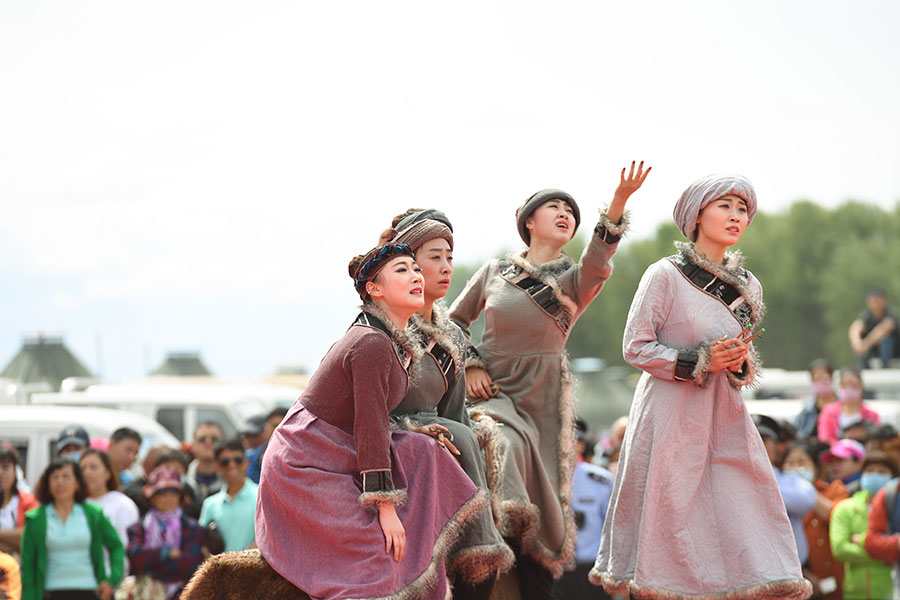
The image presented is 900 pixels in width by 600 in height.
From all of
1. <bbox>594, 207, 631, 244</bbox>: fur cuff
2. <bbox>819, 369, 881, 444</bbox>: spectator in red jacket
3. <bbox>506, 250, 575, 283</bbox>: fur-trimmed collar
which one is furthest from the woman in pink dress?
<bbox>819, 369, 881, 444</bbox>: spectator in red jacket

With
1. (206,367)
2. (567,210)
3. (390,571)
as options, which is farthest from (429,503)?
(206,367)

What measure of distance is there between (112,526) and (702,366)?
4.84 meters

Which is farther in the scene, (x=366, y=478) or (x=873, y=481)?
(x=873, y=481)

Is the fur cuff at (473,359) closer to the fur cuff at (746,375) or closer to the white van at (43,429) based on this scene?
the fur cuff at (746,375)

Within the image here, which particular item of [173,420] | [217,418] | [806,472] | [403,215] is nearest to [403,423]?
[403,215]

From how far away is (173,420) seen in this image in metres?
15.8

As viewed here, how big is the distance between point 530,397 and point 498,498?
82 centimetres

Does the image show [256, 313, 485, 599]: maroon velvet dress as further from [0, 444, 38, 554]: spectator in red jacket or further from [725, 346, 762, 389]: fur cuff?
[0, 444, 38, 554]: spectator in red jacket

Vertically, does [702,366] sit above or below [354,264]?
below

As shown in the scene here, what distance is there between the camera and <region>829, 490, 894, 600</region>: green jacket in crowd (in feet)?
30.3

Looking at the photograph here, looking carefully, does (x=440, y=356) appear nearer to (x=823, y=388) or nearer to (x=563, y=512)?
(x=563, y=512)

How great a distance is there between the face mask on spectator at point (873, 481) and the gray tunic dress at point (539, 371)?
399cm

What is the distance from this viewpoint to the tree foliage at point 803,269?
52.6 m

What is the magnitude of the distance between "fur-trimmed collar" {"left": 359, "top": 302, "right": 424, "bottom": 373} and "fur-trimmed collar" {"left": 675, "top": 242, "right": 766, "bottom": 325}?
5.00ft
